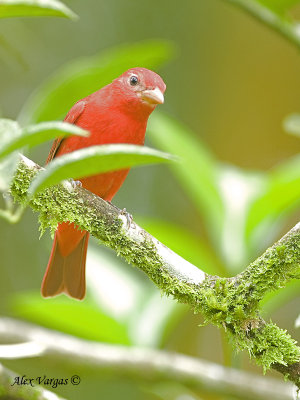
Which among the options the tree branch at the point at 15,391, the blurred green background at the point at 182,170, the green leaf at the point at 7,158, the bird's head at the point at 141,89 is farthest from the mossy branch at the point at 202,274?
the bird's head at the point at 141,89

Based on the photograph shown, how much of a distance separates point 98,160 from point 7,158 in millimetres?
181

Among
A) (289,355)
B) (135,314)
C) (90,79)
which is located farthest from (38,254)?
(289,355)

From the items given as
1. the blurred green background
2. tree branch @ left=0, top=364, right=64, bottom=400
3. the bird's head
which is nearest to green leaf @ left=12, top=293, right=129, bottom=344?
the blurred green background

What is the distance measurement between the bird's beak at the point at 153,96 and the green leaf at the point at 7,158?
1.31 meters

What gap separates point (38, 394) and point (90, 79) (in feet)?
2.92

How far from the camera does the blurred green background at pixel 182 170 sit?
2605 mm

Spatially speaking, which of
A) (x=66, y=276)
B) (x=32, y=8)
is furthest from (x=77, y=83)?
(x=66, y=276)

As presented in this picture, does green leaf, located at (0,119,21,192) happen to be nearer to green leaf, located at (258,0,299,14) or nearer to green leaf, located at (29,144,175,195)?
green leaf, located at (29,144,175,195)

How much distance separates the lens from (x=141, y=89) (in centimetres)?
272

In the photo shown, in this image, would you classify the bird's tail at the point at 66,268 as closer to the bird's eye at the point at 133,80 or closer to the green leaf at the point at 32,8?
the bird's eye at the point at 133,80

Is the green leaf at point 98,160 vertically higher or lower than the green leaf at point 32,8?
lower

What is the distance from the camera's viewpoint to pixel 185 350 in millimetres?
4953

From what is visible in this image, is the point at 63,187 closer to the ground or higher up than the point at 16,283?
closer to the ground

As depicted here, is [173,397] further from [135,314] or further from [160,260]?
[160,260]
